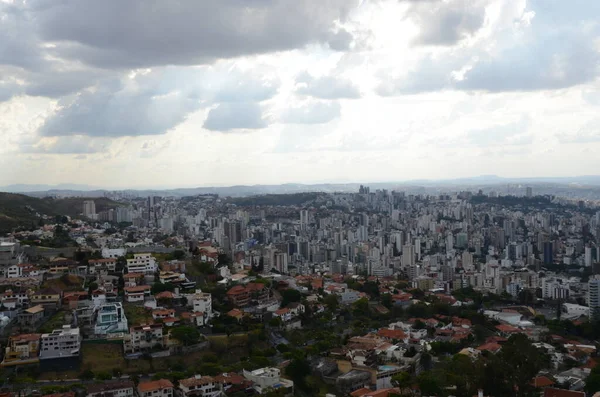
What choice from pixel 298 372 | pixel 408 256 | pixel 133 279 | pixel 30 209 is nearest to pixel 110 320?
pixel 133 279

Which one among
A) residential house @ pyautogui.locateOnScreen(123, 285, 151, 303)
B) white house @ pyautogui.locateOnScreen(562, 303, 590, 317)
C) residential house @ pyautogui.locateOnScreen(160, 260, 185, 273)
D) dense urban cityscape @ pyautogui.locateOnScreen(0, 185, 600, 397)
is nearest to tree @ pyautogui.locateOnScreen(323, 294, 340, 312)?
dense urban cityscape @ pyautogui.locateOnScreen(0, 185, 600, 397)

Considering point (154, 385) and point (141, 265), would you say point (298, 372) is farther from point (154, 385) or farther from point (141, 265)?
point (141, 265)

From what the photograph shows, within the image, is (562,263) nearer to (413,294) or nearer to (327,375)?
(413,294)

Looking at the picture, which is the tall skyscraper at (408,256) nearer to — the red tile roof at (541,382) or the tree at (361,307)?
the tree at (361,307)

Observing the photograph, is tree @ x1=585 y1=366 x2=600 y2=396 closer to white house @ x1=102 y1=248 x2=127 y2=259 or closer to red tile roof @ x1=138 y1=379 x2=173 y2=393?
red tile roof @ x1=138 y1=379 x2=173 y2=393

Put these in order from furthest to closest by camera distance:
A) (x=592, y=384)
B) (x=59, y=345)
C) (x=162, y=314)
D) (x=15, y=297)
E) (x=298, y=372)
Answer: (x=15, y=297) → (x=162, y=314) → (x=59, y=345) → (x=298, y=372) → (x=592, y=384)

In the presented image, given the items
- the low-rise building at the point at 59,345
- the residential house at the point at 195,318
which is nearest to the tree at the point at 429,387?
the residential house at the point at 195,318
